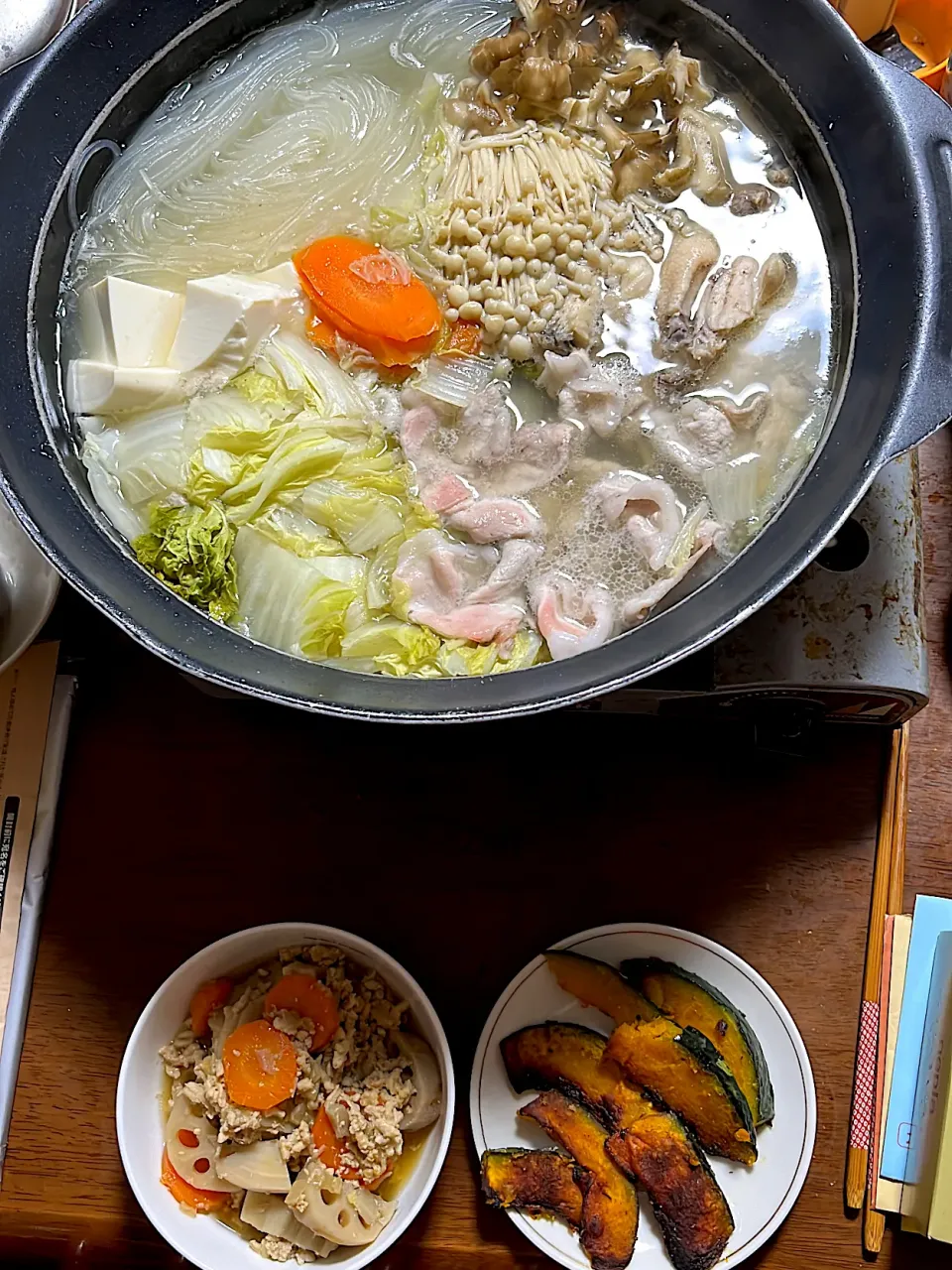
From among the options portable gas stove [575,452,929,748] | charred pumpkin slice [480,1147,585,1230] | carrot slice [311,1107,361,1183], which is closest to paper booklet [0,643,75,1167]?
carrot slice [311,1107,361,1183]

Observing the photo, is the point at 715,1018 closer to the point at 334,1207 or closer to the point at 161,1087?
the point at 334,1207

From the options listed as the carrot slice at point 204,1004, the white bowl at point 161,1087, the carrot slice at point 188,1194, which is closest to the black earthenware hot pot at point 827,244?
the white bowl at point 161,1087

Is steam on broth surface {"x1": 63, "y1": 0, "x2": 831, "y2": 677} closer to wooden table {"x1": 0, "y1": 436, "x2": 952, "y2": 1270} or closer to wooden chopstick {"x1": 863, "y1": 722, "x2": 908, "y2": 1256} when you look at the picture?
wooden table {"x1": 0, "y1": 436, "x2": 952, "y2": 1270}

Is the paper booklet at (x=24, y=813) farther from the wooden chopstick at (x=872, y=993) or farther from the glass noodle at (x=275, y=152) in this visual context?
the wooden chopstick at (x=872, y=993)

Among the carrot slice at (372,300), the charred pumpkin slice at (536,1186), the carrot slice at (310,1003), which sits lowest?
the charred pumpkin slice at (536,1186)

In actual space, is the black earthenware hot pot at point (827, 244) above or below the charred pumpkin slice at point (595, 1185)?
above

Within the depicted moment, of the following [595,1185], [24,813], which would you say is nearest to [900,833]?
[595,1185]
